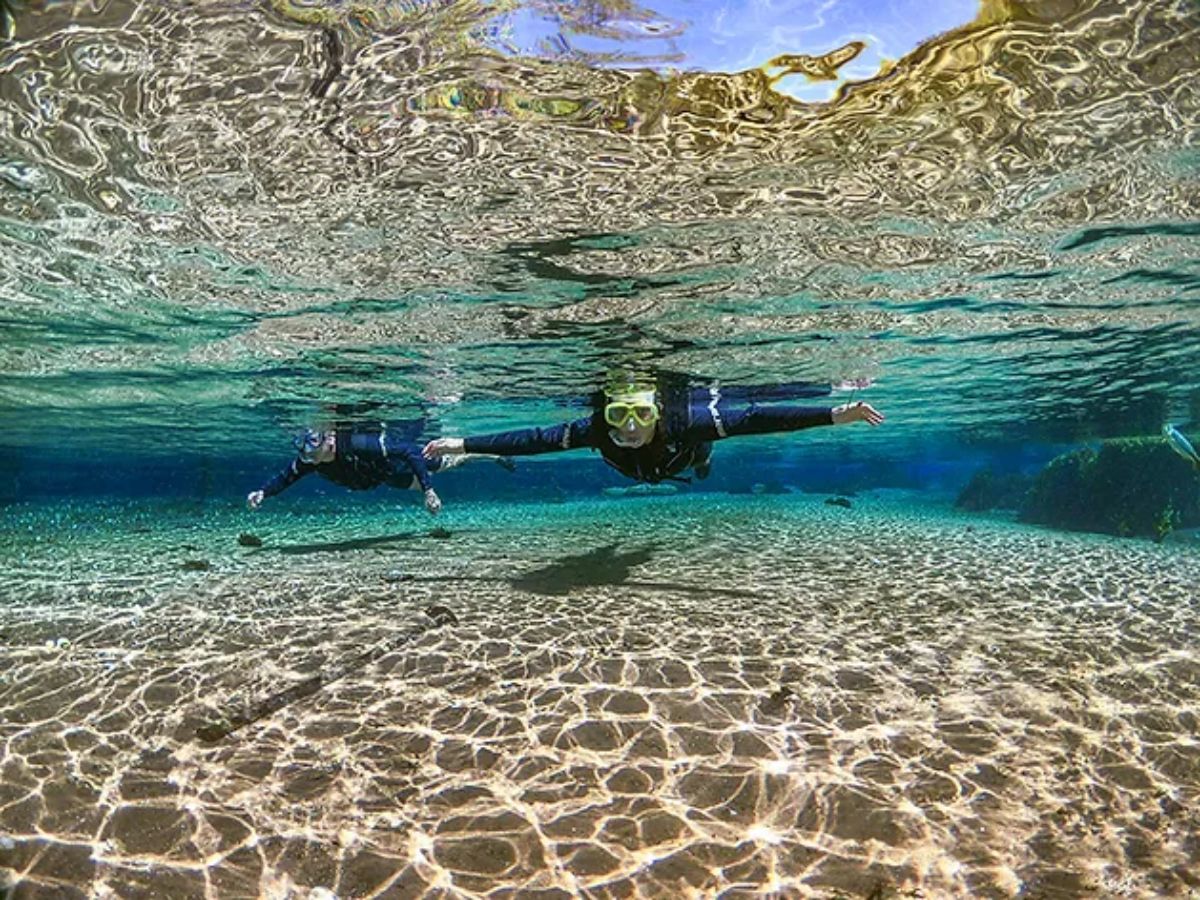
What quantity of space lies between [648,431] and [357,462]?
780cm

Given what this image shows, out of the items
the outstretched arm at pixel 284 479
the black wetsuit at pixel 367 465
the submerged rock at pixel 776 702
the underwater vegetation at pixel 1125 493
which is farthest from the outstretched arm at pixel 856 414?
the underwater vegetation at pixel 1125 493

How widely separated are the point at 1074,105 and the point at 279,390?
21.8 meters

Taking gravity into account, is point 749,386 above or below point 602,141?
below

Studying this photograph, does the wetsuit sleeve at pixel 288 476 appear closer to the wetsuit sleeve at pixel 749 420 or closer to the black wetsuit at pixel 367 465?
the black wetsuit at pixel 367 465

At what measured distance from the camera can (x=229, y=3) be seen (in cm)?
491

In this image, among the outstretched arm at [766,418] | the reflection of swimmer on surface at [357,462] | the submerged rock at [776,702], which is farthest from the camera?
the reflection of swimmer on surface at [357,462]

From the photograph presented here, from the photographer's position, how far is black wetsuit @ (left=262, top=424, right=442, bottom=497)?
39.7 feet

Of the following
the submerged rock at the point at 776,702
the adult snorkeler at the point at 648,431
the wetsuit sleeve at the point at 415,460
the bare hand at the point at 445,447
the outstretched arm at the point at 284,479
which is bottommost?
the submerged rock at the point at 776,702

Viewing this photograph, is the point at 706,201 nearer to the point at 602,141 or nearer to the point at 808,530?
the point at 602,141

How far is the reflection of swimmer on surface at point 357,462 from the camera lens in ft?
39.3

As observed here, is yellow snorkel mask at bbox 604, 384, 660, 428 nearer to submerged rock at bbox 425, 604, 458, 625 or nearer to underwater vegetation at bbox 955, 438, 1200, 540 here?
submerged rock at bbox 425, 604, 458, 625

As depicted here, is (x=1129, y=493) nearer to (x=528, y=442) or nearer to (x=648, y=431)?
(x=648, y=431)

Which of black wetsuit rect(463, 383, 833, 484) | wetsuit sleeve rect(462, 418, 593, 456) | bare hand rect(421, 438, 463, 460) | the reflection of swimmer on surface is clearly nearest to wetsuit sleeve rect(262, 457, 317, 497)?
the reflection of swimmer on surface

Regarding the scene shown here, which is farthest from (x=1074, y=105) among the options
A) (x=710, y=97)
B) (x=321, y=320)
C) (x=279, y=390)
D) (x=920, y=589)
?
(x=279, y=390)
